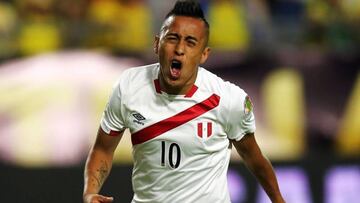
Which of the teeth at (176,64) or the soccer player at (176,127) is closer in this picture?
the teeth at (176,64)

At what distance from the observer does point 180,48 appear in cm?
421

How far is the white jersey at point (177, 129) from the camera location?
437cm

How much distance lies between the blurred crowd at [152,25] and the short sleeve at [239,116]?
3.16m

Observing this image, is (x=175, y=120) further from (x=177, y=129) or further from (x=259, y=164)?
(x=259, y=164)

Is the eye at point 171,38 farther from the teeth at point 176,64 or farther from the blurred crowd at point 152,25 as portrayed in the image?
the blurred crowd at point 152,25

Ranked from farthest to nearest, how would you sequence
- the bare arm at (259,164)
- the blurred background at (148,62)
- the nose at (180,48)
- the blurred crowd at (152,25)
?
the blurred crowd at (152,25), the blurred background at (148,62), the bare arm at (259,164), the nose at (180,48)

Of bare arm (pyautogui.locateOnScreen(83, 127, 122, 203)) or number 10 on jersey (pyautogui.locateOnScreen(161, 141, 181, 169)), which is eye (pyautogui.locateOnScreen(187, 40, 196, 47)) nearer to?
number 10 on jersey (pyautogui.locateOnScreen(161, 141, 181, 169))

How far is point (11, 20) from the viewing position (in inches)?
299

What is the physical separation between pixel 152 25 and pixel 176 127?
11.3ft

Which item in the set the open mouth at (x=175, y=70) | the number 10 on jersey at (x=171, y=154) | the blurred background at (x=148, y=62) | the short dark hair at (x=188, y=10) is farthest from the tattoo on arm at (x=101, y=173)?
the blurred background at (x=148, y=62)

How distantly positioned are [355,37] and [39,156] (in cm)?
287

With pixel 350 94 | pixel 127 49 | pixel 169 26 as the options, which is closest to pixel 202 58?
pixel 169 26

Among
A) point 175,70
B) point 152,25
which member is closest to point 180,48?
point 175,70

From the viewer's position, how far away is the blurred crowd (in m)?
7.55
